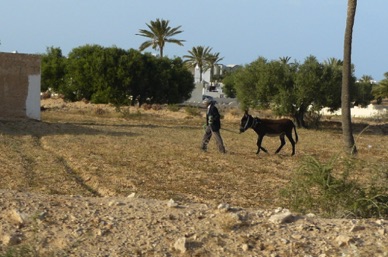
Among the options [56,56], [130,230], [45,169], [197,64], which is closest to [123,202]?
[130,230]

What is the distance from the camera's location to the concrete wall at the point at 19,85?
3017 cm

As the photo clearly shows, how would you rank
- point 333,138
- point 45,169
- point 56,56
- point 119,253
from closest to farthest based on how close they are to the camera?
point 119,253 → point 45,169 → point 333,138 → point 56,56

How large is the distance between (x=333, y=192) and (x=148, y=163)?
31.0ft

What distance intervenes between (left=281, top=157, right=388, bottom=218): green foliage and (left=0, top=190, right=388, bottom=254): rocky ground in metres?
1.50

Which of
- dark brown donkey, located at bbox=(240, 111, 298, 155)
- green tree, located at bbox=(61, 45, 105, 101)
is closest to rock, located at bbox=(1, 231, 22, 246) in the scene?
dark brown donkey, located at bbox=(240, 111, 298, 155)

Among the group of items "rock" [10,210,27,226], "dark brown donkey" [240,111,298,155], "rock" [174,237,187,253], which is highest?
"dark brown donkey" [240,111,298,155]

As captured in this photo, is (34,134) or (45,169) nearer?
(45,169)

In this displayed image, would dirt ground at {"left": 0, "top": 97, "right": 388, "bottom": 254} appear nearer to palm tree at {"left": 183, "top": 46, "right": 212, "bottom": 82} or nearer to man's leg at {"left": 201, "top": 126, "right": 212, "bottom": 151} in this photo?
man's leg at {"left": 201, "top": 126, "right": 212, "bottom": 151}

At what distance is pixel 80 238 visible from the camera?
6.72 metres

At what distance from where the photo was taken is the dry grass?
544 inches

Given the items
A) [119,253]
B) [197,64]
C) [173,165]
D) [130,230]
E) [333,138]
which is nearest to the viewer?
[119,253]

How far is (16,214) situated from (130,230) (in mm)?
1156

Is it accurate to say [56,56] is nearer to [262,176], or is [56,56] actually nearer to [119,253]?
[262,176]

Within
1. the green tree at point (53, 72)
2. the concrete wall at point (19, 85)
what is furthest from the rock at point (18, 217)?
the green tree at point (53, 72)
